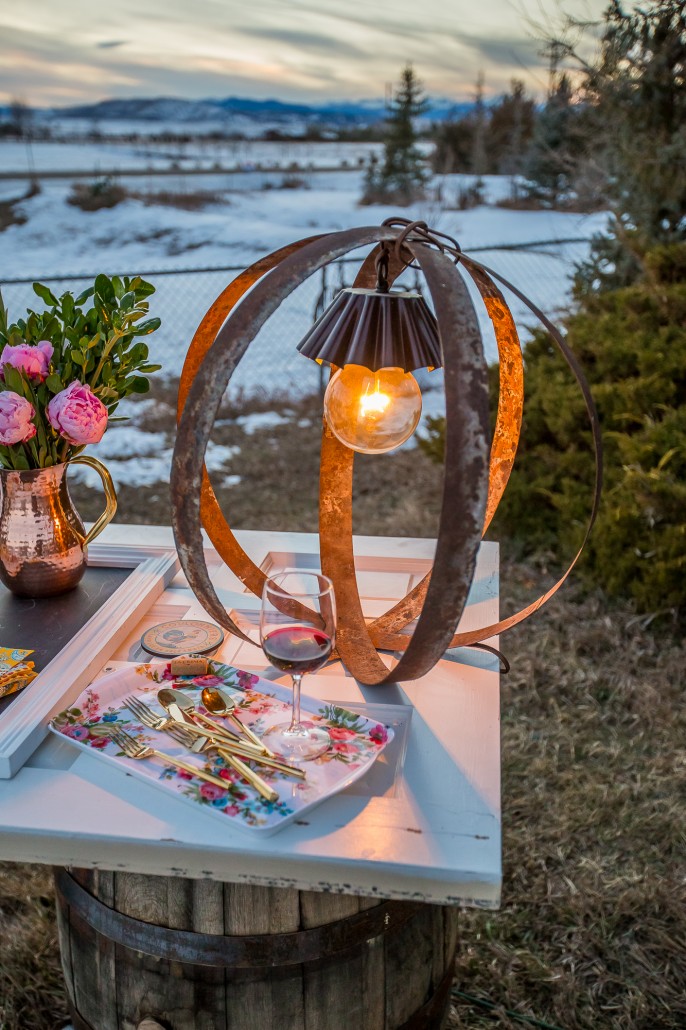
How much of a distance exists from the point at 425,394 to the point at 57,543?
509cm

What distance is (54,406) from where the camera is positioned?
1.46 metres

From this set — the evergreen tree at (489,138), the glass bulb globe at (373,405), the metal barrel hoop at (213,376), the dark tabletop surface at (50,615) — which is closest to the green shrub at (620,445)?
the glass bulb globe at (373,405)

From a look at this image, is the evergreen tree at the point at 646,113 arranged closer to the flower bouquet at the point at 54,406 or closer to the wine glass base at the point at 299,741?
the flower bouquet at the point at 54,406

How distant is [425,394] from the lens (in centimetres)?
643

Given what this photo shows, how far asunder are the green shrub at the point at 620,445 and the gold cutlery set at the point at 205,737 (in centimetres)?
216

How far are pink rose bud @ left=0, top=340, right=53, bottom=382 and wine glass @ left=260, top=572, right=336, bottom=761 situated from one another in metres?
0.63

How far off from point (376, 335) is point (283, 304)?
867cm

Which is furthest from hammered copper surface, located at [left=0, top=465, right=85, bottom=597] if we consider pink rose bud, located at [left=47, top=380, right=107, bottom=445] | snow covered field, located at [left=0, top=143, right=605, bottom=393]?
snow covered field, located at [left=0, top=143, right=605, bottom=393]

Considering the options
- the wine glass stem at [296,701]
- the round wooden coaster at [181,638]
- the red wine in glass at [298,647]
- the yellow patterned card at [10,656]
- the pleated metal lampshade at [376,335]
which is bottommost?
the round wooden coaster at [181,638]

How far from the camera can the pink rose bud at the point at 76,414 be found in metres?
1.45

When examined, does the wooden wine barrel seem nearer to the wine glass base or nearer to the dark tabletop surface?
the wine glass base

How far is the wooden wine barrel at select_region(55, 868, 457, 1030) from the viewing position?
3.56 ft

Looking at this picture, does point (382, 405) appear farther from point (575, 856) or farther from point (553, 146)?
point (553, 146)

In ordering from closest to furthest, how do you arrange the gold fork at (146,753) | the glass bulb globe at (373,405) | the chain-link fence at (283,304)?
the gold fork at (146,753) → the glass bulb globe at (373,405) → the chain-link fence at (283,304)
